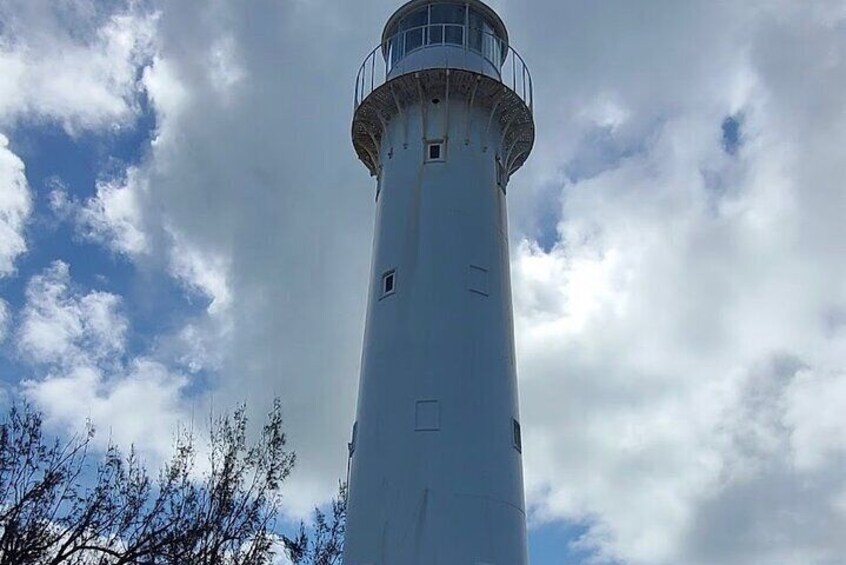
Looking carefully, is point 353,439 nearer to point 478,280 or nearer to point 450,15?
point 478,280

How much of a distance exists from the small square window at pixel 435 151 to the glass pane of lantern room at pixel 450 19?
3270 millimetres

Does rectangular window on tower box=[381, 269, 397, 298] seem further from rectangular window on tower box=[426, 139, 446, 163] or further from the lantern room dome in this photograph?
the lantern room dome

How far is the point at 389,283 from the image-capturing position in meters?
19.4

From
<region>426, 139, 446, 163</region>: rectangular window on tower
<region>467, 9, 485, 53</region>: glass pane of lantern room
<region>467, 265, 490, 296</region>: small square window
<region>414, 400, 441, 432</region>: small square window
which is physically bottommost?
<region>414, 400, 441, 432</region>: small square window

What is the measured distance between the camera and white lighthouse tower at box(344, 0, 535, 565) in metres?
16.9

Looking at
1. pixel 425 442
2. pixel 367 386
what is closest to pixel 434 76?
pixel 367 386

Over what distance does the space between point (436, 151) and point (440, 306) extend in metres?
4.00

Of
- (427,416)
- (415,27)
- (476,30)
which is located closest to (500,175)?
(476,30)

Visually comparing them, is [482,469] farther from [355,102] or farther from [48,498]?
[355,102]

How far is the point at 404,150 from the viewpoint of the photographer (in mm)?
20875

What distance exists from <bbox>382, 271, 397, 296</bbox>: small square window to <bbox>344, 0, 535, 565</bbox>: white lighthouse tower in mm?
44

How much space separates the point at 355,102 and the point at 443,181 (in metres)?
3.79

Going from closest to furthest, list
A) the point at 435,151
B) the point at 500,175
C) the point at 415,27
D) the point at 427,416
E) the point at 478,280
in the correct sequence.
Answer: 1. the point at 427,416
2. the point at 478,280
3. the point at 435,151
4. the point at 500,175
5. the point at 415,27

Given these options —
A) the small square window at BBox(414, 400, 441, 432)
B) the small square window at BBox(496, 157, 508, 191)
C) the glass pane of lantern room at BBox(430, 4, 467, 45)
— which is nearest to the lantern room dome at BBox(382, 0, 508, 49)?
the glass pane of lantern room at BBox(430, 4, 467, 45)
